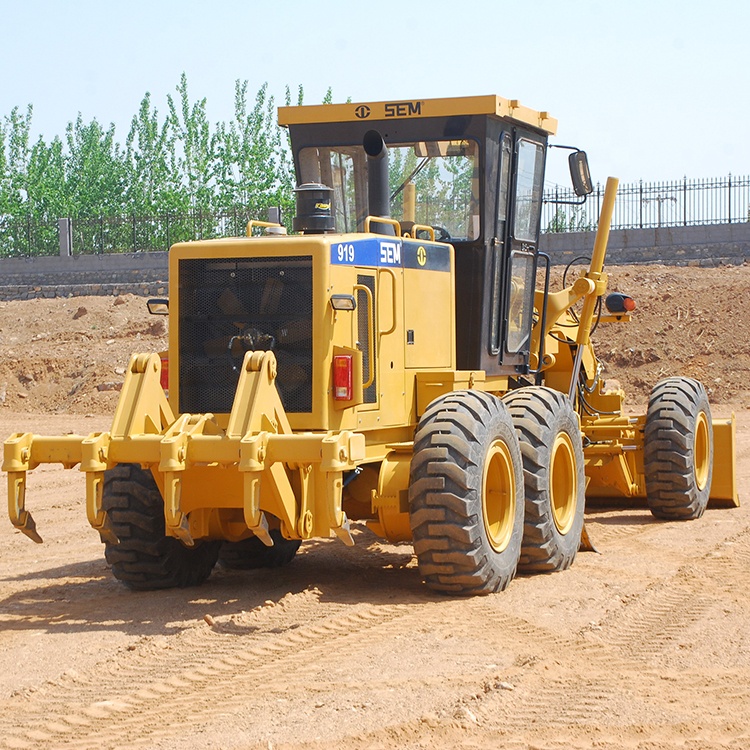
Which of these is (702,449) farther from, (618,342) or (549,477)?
(618,342)

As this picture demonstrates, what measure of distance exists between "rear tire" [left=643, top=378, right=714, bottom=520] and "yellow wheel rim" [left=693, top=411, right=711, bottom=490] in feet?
0.75

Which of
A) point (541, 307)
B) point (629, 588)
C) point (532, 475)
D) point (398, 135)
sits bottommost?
point (629, 588)

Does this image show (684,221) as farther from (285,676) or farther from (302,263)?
(285,676)

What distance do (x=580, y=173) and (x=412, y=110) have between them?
1413mm

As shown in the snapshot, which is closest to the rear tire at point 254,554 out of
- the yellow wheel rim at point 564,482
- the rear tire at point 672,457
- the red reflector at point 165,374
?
the red reflector at point 165,374

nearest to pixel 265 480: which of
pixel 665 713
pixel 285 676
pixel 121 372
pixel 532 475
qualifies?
pixel 285 676

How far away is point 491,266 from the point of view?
A: 9.72 m

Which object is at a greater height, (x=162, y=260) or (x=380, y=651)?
(x=162, y=260)

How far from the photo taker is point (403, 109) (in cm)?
962

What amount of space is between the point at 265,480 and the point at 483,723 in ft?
8.41

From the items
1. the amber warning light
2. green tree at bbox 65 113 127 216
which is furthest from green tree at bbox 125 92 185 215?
the amber warning light

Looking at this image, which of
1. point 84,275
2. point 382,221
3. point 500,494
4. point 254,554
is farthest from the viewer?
point 84,275

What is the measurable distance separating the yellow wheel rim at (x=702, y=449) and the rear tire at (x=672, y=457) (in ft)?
0.75

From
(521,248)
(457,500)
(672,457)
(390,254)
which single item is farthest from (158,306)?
(672,457)
